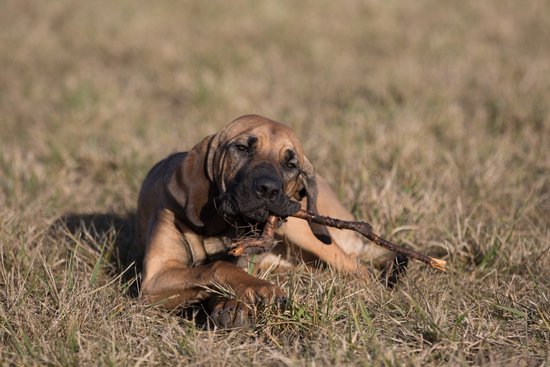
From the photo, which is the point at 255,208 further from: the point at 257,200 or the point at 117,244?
the point at 117,244

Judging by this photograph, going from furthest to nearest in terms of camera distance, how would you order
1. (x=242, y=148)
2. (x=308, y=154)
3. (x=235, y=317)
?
1. (x=308, y=154)
2. (x=242, y=148)
3. (x=235, y=317)

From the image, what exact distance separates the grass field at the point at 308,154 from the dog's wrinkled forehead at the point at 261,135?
74 centimetres

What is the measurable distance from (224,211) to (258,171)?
286mm

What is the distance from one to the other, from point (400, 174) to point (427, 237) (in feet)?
4.02

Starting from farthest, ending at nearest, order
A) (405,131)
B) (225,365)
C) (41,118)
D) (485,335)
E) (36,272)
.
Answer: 1. (41,118)
2. (405,131)
3. (36,272)
4. (485,335)
5. (225,365)

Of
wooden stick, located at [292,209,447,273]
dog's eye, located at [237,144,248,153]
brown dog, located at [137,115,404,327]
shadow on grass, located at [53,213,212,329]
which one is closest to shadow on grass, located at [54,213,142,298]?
shadow on grass, located at [53,213,212,329]

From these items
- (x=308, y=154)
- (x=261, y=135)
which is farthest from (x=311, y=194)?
(x=308, y=154)

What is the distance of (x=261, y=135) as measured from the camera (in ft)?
11.2

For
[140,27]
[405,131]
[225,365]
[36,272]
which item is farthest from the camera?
[140,27]

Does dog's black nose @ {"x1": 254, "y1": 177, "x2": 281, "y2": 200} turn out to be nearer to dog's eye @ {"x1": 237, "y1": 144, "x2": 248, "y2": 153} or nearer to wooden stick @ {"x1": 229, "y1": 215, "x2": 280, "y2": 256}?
wooden stick @ {"x1": 229, "y1": 215, "x2": 280, "y2": 256}

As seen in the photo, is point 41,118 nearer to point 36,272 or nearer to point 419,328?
point 36,272

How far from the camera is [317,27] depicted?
1137cm

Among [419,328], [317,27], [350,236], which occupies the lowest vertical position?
[350,236]

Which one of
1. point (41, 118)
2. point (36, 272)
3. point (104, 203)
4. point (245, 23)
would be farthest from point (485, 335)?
point (245, 23)
